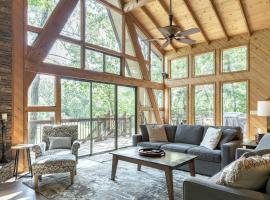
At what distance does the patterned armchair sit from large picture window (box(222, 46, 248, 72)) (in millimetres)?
5640

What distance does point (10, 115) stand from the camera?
438 centimetres

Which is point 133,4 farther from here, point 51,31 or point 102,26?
→ point 51,31

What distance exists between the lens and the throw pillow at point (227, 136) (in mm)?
4402

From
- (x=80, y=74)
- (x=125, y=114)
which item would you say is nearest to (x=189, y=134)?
(x=125, y=114)

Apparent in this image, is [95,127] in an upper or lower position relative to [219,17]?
lower

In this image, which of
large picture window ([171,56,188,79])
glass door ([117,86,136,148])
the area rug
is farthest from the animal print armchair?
large picture window ([171,56,188,79])

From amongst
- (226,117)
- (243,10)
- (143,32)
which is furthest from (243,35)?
(143,32)

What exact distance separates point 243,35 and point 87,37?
5.05m

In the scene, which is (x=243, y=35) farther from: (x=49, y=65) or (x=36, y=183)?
(x=36, y=183)

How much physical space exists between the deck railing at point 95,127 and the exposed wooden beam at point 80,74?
1.14 metres

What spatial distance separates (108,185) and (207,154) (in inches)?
78.3

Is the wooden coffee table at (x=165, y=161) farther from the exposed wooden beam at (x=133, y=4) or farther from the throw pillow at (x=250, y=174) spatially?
the exposed wooden beam at (x=133, y=4)

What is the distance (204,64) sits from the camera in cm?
786

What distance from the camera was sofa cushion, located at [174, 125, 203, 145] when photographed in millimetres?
5004
